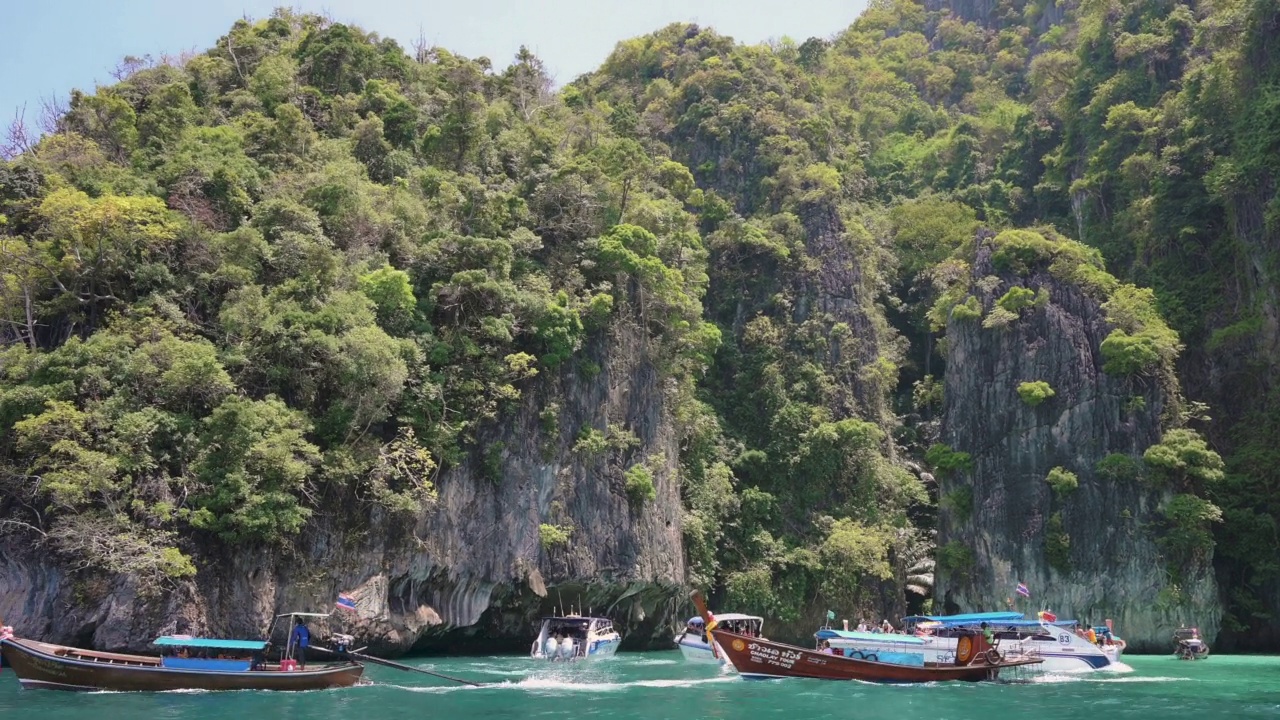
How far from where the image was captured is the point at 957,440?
39844mm

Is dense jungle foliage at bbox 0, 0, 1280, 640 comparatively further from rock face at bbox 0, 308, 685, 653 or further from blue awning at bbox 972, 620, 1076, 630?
blue awning at bbox 972, 620, 1076, 630

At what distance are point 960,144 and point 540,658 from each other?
124 feet

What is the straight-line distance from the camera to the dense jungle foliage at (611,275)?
2580 centimetres

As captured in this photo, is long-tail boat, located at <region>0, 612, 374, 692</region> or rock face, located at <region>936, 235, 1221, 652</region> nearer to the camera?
long-tail boat, located at <region>0, 612, 374, 692</region>

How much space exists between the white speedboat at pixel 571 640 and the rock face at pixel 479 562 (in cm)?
118

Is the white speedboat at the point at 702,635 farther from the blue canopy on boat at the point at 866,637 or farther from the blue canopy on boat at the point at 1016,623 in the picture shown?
the blue canopy on boat at the point at 1016,623

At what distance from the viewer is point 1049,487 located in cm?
3691

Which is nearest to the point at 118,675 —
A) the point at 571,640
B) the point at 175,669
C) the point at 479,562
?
the point at 175,669

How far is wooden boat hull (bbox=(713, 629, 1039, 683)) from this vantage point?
24.5 m

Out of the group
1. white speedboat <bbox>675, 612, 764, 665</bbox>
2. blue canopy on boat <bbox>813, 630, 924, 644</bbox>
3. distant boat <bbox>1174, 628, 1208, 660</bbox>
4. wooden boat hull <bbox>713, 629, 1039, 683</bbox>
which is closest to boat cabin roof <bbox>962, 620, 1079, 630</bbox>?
blue canopy on boat <bbox>813, 630, 924, 644</bbox>

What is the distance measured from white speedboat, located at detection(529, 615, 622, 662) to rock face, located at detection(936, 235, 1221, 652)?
1355 cm

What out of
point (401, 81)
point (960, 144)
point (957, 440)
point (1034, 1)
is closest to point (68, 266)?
point (401, 81)

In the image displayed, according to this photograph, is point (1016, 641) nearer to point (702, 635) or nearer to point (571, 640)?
point (702, 635)

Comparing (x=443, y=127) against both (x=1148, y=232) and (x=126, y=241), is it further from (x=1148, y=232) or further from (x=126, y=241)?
(x=1148, y=232)
